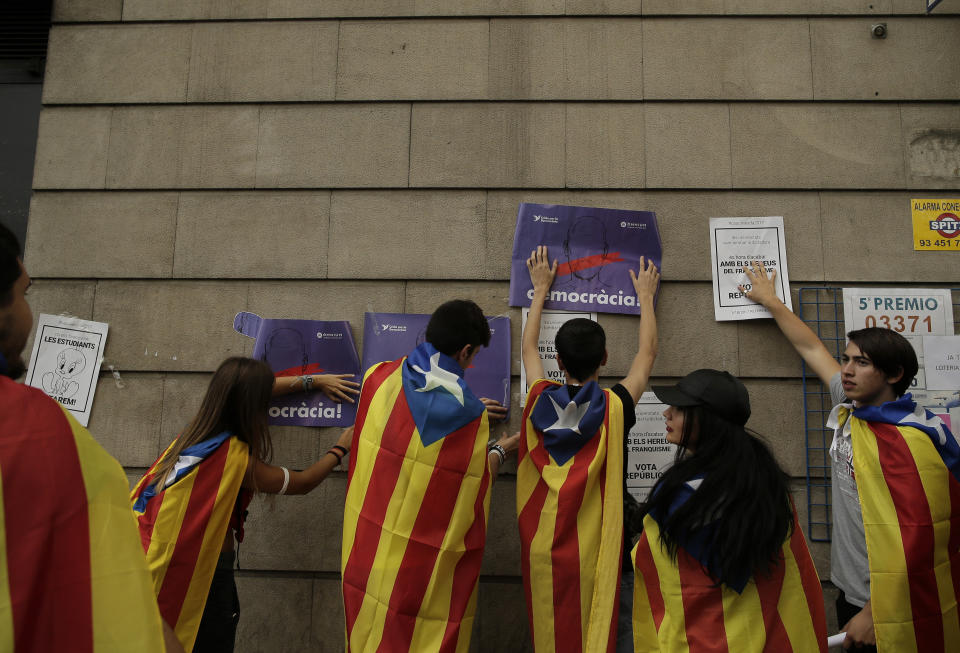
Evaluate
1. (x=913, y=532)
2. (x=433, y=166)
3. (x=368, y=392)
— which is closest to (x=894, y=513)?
(x=913, y=532)

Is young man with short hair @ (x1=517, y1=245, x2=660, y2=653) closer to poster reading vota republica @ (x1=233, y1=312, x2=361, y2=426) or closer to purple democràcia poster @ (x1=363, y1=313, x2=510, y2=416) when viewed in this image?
purple democràcia poster @ (x1=363, y1=313, x2=510, y2=416)

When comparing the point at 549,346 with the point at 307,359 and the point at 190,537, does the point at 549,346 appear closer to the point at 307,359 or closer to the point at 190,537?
the point at 307,359

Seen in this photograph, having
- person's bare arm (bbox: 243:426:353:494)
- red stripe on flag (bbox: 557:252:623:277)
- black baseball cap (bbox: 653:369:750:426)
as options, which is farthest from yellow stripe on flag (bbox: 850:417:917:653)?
person's bare arm (bbox: 243:426:353:494)

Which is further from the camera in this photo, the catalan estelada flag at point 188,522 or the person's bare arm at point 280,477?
the person's bare arm at point 280,477

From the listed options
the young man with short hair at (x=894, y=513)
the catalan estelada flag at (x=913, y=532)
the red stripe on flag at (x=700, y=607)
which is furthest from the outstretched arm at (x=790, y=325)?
the red stripe on flag at (x=700, y=607)

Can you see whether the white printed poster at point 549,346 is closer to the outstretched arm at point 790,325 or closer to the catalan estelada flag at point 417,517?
the catalan estelada flag at point 417,517

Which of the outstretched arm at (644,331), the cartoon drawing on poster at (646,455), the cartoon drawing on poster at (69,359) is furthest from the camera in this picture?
the cartoon drawing on poster at (69,359)

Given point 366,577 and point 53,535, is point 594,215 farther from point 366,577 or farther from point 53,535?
point 53,535

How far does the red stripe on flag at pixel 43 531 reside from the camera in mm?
1295

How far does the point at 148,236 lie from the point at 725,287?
3929mm

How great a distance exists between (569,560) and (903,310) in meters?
2.78

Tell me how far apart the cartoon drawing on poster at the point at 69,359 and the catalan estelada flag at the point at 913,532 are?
15.1 feet

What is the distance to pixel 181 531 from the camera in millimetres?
2725

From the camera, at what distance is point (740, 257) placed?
3926 millimetres
